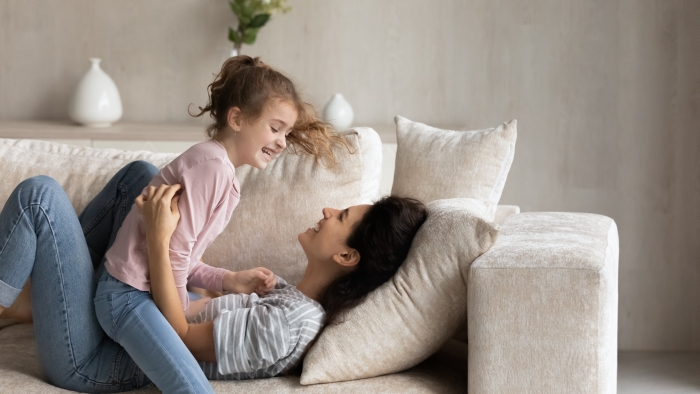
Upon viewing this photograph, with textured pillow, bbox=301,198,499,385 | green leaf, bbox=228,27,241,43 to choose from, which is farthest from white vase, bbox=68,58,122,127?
textured pillow, bbox=301,198,499,385

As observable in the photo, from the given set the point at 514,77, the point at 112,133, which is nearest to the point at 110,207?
the point at 112,133

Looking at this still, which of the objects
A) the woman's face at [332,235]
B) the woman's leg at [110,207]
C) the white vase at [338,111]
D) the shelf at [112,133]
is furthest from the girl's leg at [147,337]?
the white vase at [338,111]

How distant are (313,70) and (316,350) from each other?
2178mm

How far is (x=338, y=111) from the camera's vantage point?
10.2 feet

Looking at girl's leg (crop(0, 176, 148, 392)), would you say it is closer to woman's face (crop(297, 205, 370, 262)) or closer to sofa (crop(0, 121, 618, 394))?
sofa (crop(0, 121, 618, 394))

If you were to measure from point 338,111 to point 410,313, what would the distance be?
6.01 feet

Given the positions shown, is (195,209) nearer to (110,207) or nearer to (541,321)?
(110,207)

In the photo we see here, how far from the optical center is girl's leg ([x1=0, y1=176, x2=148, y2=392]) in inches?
56.1

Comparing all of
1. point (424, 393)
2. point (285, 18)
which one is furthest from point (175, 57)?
point (424, 393)

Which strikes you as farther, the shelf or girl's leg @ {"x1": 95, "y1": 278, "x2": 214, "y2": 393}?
the shelf

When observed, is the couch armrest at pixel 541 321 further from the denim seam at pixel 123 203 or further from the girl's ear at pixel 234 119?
the denim seam at pixel 123 203


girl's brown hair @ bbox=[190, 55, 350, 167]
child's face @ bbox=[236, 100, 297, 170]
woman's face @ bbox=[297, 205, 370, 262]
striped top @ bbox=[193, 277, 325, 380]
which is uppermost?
girl's brown hair @ bbox=[190, 55, 350, 167]

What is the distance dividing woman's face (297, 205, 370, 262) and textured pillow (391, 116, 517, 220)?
1.02 ft

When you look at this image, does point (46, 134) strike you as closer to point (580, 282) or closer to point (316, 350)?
point (316, 350)
